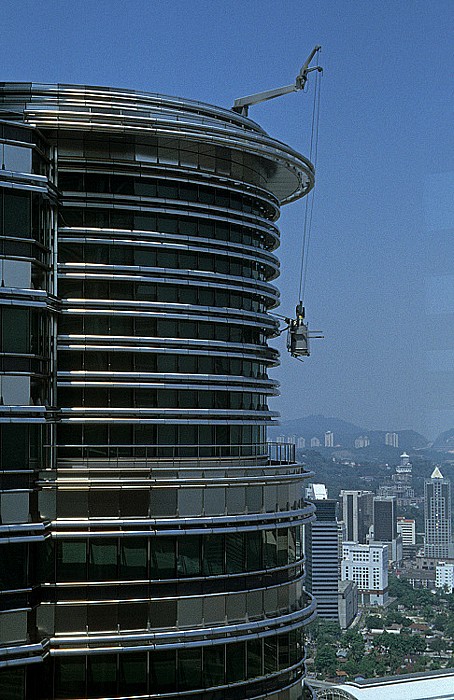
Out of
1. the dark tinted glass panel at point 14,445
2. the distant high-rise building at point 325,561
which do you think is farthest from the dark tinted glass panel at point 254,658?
the distant high-rise building at point 325,561

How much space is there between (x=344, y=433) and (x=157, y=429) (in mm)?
9843

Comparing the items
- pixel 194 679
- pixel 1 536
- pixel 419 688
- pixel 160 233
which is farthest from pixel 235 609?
pixel 419 688

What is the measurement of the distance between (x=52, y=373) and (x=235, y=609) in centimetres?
336

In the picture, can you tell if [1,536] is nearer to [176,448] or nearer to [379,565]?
[176,448]

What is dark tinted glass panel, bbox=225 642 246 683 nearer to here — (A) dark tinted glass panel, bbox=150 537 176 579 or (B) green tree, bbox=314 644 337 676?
(A) dark tinted glass panel, bbox=150 537 176 579

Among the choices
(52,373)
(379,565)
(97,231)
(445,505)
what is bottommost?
(379,565)

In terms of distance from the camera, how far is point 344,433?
19.9 metres

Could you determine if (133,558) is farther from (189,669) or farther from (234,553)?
(189,669)

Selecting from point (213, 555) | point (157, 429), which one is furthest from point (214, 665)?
point (157, 429)

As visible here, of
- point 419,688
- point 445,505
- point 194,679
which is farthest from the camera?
point 445,505

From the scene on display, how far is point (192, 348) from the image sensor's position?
1090cm

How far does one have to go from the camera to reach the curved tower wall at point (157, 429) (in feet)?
31.7

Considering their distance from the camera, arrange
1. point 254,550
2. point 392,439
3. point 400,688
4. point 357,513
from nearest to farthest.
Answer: point 254,550 → point 400,688 → point 357,513 → point 392,439

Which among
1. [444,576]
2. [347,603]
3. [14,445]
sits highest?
[14,445]
